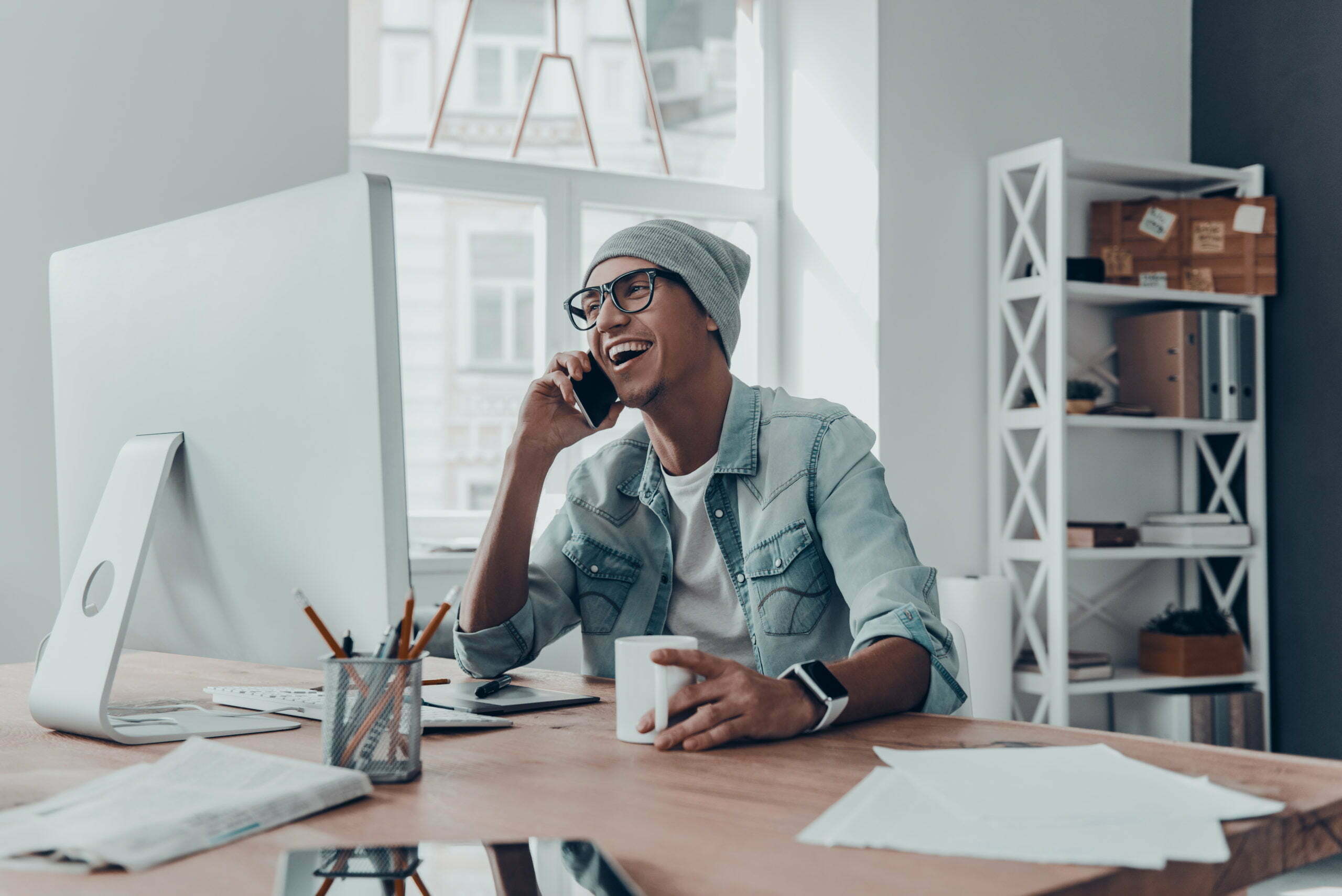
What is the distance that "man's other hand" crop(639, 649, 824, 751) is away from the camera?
100 centimetres

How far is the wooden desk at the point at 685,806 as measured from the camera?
65 cm

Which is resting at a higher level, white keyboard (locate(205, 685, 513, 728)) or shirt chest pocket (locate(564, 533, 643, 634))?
shirt chest pocket (locate(564, 533, 643, 634))

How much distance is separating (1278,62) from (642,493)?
2.99m

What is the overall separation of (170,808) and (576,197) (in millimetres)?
2799

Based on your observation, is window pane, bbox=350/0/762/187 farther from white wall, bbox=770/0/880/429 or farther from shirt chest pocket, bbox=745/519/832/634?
shirt chest pocket, bbox=745/519/832/634

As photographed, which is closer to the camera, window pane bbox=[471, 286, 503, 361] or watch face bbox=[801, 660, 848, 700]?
watch face bbox=[801, 660, 848, 700]

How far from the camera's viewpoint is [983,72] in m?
3.52

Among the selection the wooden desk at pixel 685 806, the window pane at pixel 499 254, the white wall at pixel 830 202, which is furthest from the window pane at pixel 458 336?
the wooden desk at pixel 685 806

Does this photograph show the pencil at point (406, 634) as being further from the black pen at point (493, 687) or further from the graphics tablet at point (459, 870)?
the black pen at point (493, 687)

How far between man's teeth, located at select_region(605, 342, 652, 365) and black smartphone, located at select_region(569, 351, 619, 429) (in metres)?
0.02

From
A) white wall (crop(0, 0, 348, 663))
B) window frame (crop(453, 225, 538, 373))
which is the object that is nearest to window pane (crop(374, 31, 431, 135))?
white wall (crop(0, 0, 348, 663))

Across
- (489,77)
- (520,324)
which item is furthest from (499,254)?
(489,77)

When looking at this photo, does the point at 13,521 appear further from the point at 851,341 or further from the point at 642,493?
the point at 851,341

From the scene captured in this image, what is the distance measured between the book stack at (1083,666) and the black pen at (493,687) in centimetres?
A: 228
